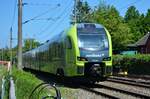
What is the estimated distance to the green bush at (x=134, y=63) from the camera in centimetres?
4047

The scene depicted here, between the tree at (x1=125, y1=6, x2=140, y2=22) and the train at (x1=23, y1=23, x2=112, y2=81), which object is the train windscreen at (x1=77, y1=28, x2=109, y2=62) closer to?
the train at (x1=23, y1=23, x2=112, y2=81)

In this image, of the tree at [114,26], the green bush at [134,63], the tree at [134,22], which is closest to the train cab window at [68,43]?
the green bush at [134,63]

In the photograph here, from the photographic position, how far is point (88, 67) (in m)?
23.3

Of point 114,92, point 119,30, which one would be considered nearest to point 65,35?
point 114,92

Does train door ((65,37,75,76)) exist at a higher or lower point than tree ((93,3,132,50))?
lower

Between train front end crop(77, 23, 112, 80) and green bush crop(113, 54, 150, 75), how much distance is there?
16287 mm

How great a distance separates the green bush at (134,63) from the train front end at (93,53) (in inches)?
641

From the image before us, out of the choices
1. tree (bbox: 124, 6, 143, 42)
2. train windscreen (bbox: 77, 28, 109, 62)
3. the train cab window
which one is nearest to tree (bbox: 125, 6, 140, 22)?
tree (bbox: 124, 6, 143, 42)

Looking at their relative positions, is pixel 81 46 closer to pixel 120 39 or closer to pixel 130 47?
pixel 120 39

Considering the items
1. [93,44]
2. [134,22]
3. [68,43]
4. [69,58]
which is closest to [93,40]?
[93,44]

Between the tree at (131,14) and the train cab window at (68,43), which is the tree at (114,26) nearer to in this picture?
the train cab window at (68,43)

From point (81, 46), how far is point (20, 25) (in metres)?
7.56

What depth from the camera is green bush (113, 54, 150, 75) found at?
133 ft

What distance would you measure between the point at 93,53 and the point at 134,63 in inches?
788
